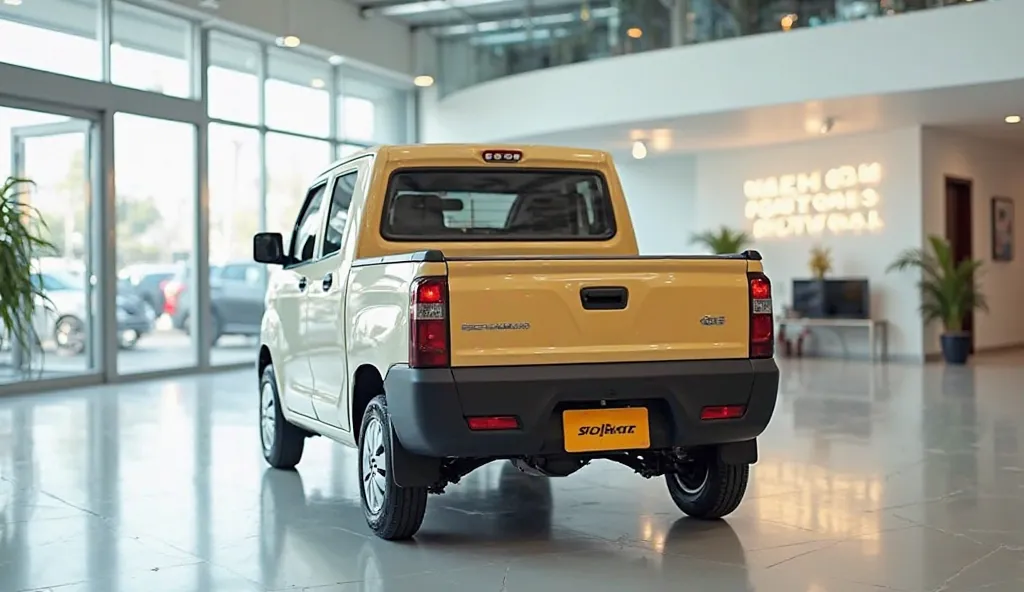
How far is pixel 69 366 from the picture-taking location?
10.7 metres

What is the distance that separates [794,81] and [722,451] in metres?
7.28

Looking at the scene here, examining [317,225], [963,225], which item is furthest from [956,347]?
[317,225]

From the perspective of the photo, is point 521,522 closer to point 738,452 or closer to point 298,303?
point 738,452

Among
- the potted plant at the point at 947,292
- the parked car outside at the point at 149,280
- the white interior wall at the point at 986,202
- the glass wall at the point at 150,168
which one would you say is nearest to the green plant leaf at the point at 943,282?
the potted plant at the point at 947,292

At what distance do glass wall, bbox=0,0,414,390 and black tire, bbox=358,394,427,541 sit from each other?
248 inches

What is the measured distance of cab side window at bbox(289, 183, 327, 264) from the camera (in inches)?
202

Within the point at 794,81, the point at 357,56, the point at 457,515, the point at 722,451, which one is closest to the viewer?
the point at 722,451

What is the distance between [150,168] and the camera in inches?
456

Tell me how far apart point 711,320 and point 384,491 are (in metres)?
1.36

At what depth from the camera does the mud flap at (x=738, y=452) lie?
4.11 m

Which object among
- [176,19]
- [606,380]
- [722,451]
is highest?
[176,19]

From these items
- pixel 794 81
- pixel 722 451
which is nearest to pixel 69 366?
pixel 794 81

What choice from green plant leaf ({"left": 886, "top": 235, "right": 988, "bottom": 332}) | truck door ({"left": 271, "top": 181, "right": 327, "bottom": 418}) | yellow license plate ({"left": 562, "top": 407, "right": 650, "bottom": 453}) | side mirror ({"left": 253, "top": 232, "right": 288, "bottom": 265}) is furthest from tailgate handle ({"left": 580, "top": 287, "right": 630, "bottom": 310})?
green plant leaf ({"left": 886, "top": 235, "right": 988, "bottom": 332})

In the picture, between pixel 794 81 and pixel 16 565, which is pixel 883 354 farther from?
pixel 16 565
